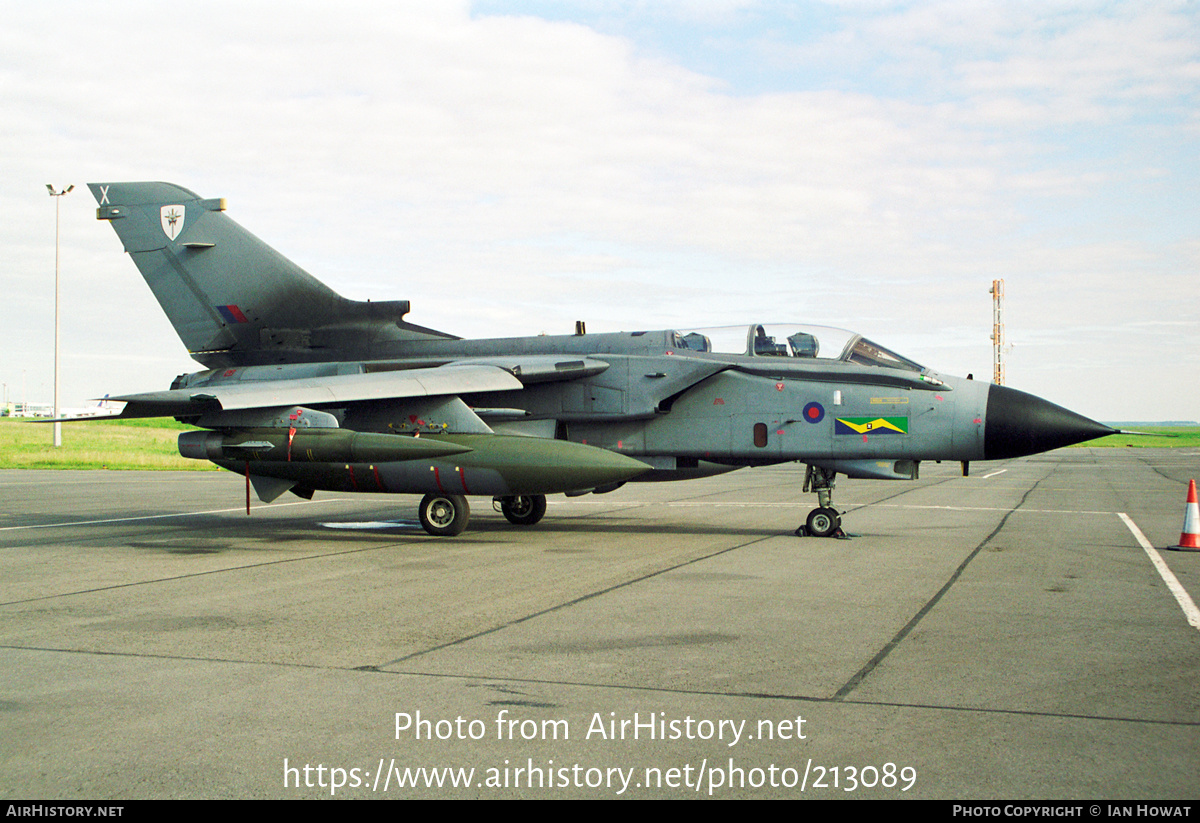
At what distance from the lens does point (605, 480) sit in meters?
11.7

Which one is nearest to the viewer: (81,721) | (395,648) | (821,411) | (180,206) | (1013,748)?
(1013,748)

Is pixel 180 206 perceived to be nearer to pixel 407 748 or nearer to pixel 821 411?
pixel 821 411

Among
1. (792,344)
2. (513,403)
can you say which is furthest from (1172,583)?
(513,403)

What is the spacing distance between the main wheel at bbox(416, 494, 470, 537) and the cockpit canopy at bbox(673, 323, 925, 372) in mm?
3857

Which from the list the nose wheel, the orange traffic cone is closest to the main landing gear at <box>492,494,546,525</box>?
the nose wheel

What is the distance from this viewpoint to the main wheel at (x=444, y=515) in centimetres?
1313

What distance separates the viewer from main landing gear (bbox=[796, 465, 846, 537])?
12867mm

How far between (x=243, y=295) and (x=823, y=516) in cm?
987

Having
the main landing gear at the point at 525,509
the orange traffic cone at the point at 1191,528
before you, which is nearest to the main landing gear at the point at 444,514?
the main landing gear at the point at 525,509

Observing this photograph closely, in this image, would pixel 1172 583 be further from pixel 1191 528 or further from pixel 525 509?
pixel 525 509

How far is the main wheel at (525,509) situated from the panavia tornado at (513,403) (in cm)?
4

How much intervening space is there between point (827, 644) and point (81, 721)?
14.6 ft
